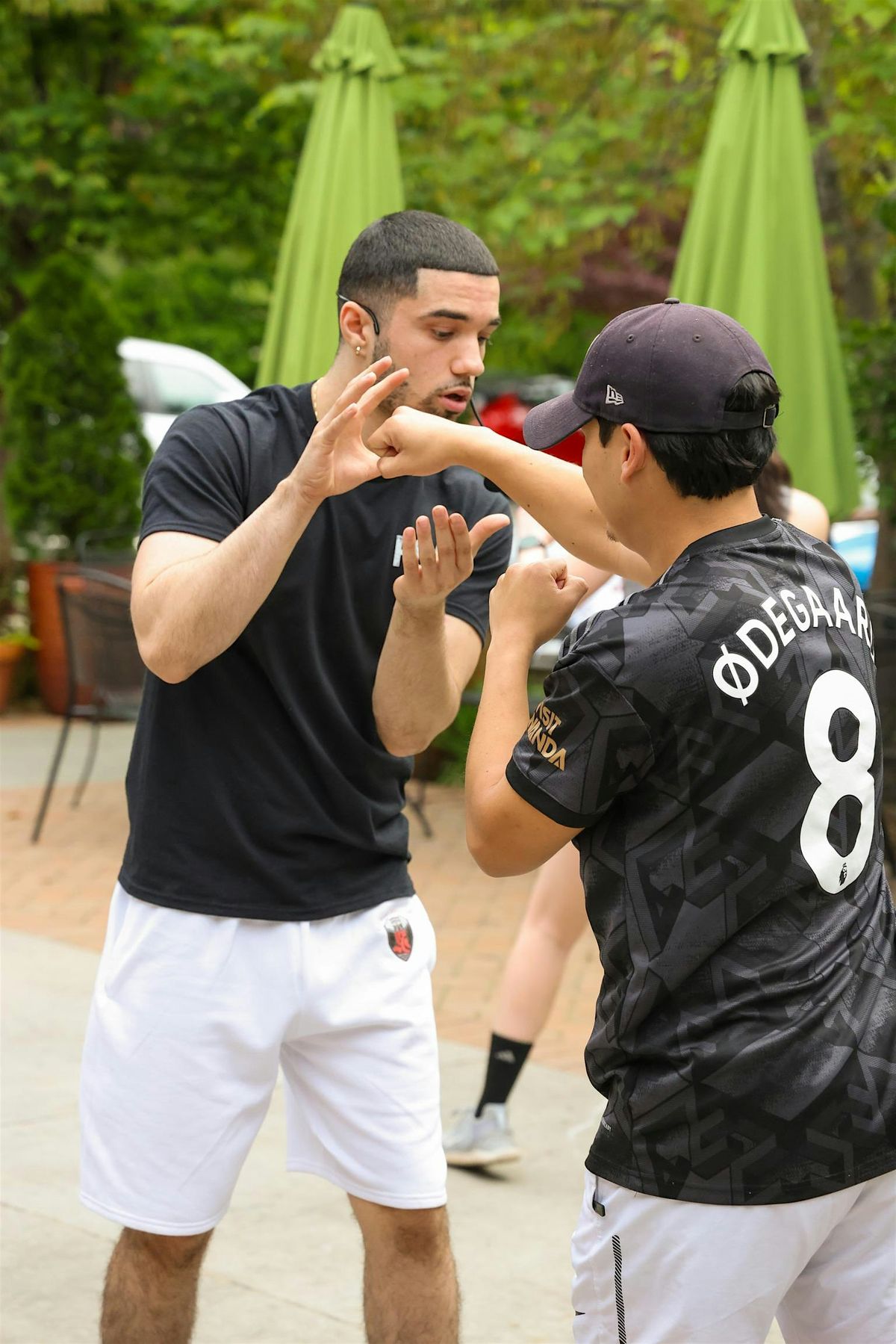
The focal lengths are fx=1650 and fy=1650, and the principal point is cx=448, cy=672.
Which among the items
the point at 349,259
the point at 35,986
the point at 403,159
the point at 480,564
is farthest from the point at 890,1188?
the point at 403,159

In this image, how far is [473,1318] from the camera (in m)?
3.44

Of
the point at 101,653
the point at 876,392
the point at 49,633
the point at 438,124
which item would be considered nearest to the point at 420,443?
the point at 876,392

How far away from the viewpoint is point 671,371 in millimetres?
1876

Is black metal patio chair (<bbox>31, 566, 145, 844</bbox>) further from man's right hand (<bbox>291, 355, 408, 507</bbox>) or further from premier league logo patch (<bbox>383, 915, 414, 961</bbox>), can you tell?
man's right hand (<bbox>291, 355, 408, 507</bbox>)

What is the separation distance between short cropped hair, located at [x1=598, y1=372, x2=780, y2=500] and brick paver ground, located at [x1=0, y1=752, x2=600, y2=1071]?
11.1 feet

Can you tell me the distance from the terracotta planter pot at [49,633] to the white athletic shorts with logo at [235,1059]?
811cm

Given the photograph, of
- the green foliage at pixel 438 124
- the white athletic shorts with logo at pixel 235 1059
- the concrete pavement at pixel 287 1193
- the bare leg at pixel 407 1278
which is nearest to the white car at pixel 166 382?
the green foliage at pixel 438 124

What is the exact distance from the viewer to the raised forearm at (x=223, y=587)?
2.39 m

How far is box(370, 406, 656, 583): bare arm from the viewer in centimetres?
230

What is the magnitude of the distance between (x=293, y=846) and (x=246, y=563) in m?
0.49

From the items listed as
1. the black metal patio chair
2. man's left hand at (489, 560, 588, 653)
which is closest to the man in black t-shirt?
man's left hand at (489, 560, 588, 653)

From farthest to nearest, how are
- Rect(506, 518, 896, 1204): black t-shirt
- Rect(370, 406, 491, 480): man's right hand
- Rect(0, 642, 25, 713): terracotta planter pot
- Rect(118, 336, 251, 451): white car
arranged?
Rect(118, 336, 251, 451): white car
Rect(0, 642, 25, 713): terracotta planter pot
Rect(370, 406, 491, 480): man's right hand
Rect(506, 518, 896, 1204): black t-shirt

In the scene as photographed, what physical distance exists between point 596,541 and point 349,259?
733 mm

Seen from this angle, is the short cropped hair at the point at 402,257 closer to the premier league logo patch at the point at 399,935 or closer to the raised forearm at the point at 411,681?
the raised forearm at the point at 411,681
